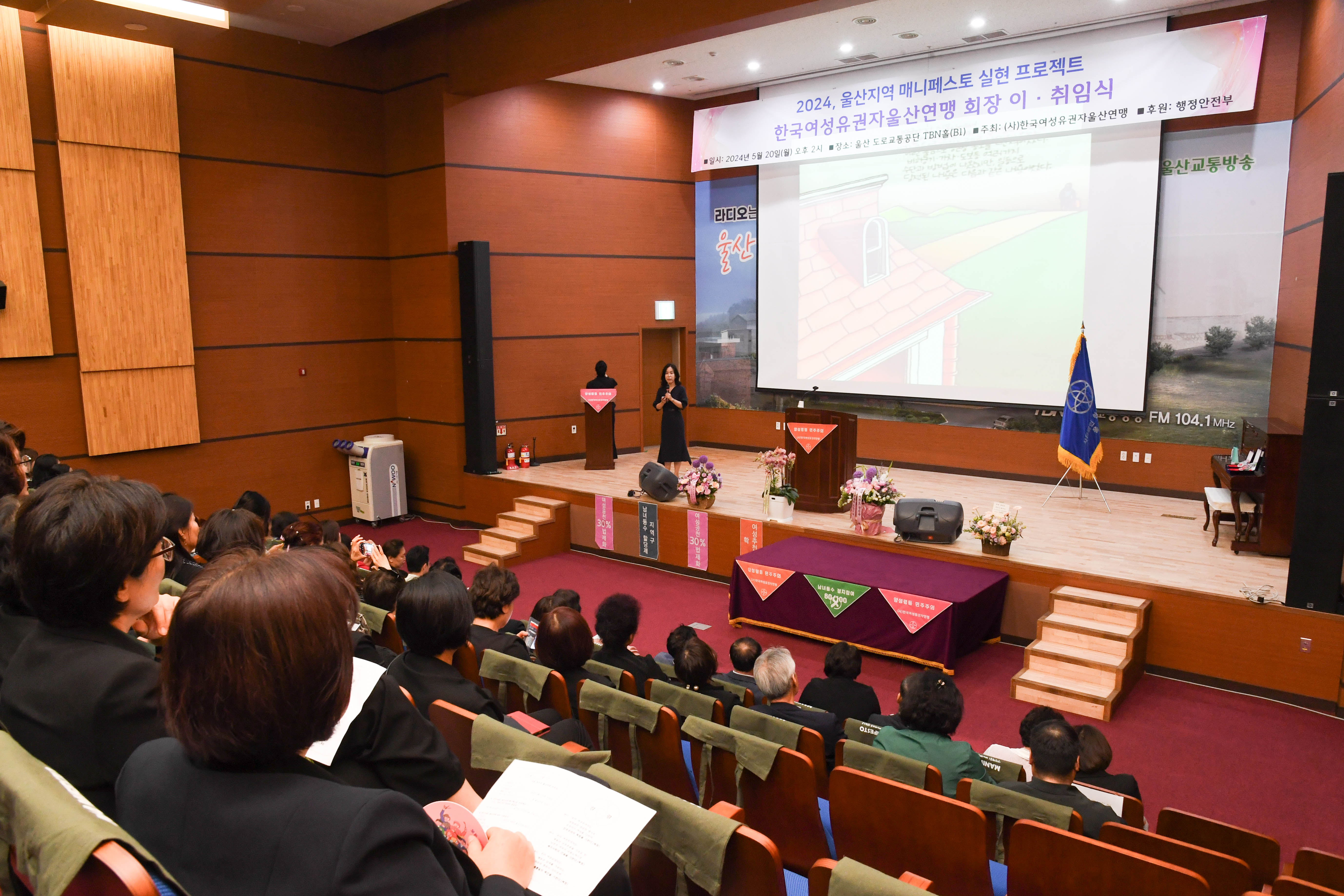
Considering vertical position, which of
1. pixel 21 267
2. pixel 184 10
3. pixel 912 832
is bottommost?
pixel 912 832

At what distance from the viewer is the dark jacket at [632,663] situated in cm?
407

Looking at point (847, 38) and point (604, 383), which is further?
point (604, 383)

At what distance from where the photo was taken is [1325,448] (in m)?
5.17

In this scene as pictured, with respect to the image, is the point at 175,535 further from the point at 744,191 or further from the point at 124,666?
the point at 744,191

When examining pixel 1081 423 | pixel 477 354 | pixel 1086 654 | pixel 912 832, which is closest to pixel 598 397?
pixel 477 354

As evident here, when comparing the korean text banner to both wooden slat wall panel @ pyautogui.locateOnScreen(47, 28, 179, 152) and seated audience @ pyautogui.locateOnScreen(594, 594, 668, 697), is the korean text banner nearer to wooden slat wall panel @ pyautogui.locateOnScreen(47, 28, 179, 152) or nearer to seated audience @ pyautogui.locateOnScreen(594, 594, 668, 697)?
wooden slat wall panel @ pyautogui.locateOnScreen(47, 28, 179, 152)

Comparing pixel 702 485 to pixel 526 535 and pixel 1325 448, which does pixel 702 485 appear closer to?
pixel 526 535

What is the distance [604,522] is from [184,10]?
18.8ft

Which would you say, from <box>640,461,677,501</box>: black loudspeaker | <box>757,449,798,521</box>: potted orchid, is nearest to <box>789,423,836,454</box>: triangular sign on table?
<box>757,449,798,521</box>: potted orchid

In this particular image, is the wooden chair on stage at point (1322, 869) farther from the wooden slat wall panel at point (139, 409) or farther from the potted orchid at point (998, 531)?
the wooden slat wall panel at point (139, 409)

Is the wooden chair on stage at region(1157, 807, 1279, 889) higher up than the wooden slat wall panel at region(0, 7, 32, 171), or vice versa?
the wooden slat wall panel at region(0, 7, 32, 171)

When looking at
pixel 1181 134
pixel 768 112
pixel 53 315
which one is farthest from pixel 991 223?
pixel 53 315

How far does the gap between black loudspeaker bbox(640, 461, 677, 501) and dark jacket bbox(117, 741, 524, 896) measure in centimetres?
744

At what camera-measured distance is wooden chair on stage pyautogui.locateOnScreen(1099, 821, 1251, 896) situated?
2.47m
